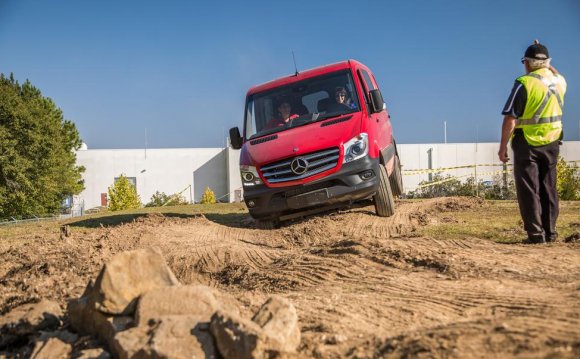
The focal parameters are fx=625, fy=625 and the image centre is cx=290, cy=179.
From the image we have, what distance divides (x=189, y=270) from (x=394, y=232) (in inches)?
132

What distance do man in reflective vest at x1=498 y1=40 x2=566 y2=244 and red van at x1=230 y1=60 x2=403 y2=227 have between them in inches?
96.6

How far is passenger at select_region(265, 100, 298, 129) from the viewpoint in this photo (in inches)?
405

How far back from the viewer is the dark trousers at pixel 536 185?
7.30 meters

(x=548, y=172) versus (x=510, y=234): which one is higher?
(x=548, y=172)

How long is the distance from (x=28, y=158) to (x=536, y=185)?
37.4m

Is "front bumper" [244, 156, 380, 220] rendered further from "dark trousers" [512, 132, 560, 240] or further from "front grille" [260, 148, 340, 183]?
"dark trousers" [512, 132, 560, 240]

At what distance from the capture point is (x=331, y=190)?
30.3ft

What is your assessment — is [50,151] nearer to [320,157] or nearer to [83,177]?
[83,177]

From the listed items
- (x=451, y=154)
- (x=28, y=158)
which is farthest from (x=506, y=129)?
(x=451, y=154)

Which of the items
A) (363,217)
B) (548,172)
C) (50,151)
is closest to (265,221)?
(363,217)

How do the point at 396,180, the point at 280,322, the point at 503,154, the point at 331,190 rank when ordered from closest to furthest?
the point at 280,322, the point at 503,154, the point at 331,190, the point at 396,180

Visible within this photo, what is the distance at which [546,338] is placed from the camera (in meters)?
3.18

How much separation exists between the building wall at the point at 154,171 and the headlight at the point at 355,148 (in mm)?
41993

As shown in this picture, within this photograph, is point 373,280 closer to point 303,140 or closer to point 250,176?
point 303,140
